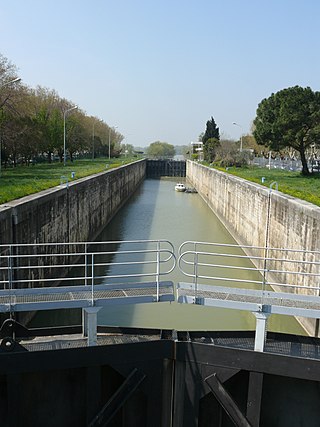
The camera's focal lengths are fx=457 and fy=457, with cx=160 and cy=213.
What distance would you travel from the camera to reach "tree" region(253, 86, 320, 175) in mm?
25938

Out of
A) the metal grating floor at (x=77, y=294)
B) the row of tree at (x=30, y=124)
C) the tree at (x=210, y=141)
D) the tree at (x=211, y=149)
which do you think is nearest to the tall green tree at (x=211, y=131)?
the tree at (x=210, y=141)

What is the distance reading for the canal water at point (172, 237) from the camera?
10.6 m

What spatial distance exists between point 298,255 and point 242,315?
2.11m

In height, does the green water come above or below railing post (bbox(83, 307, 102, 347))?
below

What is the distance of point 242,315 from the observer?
1121 cm

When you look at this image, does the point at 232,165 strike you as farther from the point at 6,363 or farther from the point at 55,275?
the point at 6,363

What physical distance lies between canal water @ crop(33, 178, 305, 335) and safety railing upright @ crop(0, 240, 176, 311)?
86cm

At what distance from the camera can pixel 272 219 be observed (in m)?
15.4

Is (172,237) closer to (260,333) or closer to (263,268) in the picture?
(263,268)

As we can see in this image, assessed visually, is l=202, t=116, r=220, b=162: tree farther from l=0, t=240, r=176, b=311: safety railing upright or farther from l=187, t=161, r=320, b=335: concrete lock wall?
l=0, t=240, r=176, b=311: safety railing upright

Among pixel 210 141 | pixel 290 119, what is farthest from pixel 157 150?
pixel 290 119

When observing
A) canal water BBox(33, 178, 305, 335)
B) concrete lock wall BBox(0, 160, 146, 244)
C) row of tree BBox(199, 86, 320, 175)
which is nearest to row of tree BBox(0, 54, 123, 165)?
concrete lock wall BBox(0, 160, 146, 244)

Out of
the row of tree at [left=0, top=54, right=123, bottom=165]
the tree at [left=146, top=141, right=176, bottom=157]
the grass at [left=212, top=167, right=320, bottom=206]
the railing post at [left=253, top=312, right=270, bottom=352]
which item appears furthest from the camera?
the tree at [left=146, top=141, right=176, bottom=157]

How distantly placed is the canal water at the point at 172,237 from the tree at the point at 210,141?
16103mm
